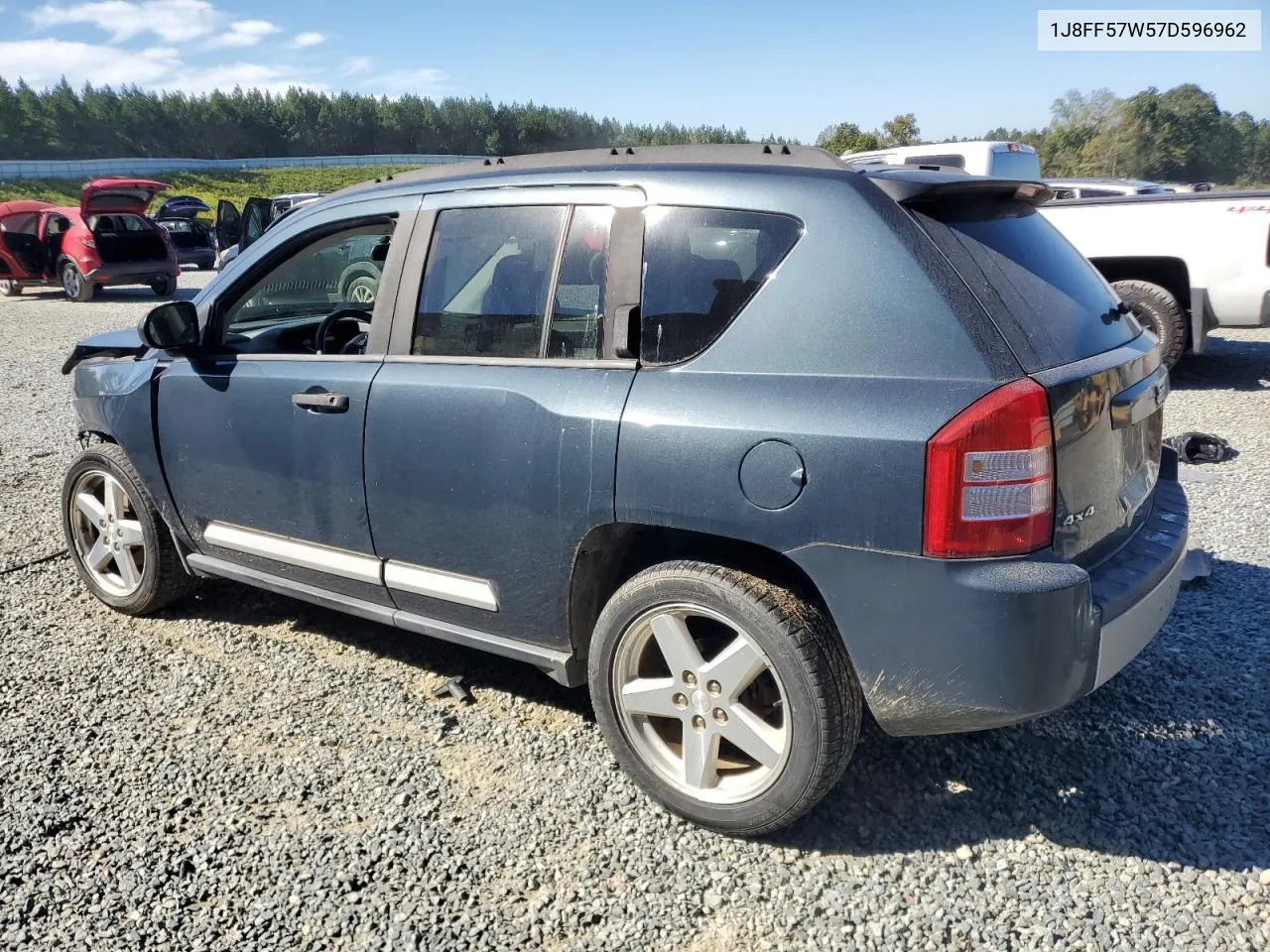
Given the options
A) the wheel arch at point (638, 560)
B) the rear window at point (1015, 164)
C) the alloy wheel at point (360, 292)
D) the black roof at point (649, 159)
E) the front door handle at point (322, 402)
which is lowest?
the wheel arch at point (638, 560)

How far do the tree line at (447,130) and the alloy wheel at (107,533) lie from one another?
118 feet

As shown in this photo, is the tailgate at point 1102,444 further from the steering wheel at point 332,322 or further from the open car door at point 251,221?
the open car door at point 251,221

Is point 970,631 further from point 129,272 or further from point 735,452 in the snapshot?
point 129,272

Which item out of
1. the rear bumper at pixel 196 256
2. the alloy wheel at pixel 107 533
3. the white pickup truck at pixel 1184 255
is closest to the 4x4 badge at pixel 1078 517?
the alloy wheel at pixel 107 533

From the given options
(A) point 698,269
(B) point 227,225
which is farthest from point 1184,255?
(B) point 227,225

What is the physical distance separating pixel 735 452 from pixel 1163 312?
7.05 m

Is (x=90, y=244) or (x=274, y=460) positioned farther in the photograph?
(x=90, y=244)

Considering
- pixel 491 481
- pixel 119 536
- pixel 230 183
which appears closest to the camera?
pixel 491 481

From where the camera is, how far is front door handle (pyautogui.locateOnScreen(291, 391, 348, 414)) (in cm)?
327

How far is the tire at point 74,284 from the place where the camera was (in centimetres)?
1772

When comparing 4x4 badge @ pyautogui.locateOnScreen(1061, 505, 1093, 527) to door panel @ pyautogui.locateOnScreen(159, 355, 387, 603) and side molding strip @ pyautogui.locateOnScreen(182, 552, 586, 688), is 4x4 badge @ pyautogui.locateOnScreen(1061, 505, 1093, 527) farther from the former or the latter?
door panel @ pyautogui.locateOnScreen(159, 355, 387, 603)

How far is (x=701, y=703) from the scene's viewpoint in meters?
2.66

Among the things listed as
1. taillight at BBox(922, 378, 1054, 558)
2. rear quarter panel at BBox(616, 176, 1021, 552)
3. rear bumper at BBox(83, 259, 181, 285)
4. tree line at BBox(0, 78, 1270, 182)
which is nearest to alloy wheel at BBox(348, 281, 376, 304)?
rear quarter panel at BBox(616, 176, 1021, 552)

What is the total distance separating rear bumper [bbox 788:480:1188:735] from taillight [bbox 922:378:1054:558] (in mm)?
52
